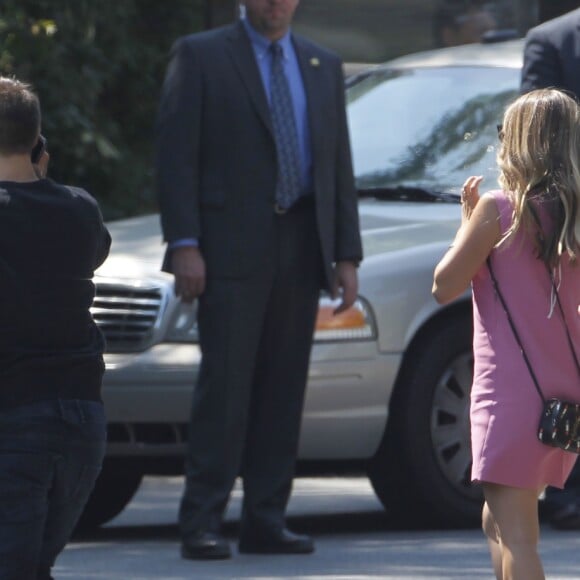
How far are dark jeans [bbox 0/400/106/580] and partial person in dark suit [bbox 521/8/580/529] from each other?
10.4 ft

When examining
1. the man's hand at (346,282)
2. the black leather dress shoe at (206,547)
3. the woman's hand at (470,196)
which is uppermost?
the woman's hand at (470,196)

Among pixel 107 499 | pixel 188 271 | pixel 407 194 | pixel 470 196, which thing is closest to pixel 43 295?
pixel 470 196

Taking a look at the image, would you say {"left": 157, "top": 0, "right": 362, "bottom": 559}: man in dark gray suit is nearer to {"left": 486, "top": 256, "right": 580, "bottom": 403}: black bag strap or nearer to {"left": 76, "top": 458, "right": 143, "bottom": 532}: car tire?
{"left": 76, "top": 458, "right": 143, "bottom": 532}: car tire

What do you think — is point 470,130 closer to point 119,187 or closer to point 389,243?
point 389,243

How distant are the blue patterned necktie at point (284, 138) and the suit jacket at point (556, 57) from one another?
0.99m

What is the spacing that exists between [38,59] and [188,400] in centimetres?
507

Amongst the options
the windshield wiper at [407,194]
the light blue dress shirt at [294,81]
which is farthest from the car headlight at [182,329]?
the windshield wiper at [407,194]

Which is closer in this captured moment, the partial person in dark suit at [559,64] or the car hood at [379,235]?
the partial person in dark suit at [559,64]

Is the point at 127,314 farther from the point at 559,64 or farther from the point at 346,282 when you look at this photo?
the point at 559,64

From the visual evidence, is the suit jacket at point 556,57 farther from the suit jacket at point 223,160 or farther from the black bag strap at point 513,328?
the black bag strap at point 513,328

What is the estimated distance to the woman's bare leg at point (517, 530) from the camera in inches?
199

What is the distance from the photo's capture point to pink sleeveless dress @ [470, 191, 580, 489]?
16.4ft

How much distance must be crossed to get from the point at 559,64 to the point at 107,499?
2458 millimetres

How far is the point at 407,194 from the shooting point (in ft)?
26.9
